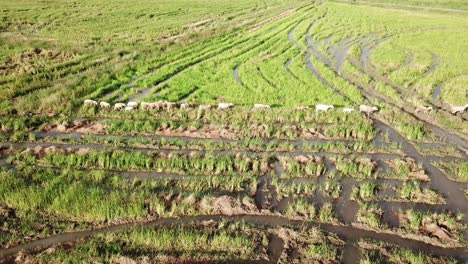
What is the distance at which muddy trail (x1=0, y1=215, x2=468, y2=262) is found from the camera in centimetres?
794

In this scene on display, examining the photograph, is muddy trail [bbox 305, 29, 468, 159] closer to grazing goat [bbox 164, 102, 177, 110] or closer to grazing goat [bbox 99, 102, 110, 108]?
grazing goat [bbox 164, 102, 177, 110]

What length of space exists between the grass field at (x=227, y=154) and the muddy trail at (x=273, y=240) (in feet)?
0.12

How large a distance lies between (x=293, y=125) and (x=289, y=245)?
654 centimetres

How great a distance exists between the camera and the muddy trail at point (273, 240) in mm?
7941

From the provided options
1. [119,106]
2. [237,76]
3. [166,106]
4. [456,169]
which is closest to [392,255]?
[456,169]

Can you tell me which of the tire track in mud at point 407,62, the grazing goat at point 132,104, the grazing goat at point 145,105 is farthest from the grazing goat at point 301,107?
the tire track in mud at point 407,62

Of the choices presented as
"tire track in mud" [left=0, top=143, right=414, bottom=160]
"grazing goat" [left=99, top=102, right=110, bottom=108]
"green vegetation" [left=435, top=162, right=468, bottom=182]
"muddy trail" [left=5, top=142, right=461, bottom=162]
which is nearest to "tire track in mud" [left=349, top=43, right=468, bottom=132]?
"green vegetation" [left=435, top=162, right=468, bottom=182]

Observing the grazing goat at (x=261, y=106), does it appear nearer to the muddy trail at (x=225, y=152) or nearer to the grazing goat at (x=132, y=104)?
the muddy trail at (x=225, y=152)

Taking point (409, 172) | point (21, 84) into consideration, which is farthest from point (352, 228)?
point (21, 84)

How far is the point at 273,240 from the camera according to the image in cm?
830

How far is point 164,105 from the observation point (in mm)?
15234

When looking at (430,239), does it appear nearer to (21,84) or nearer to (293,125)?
(293,125)

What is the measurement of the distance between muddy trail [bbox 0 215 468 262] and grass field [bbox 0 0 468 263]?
0.12ft

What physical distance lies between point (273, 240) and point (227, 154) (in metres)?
4.03
